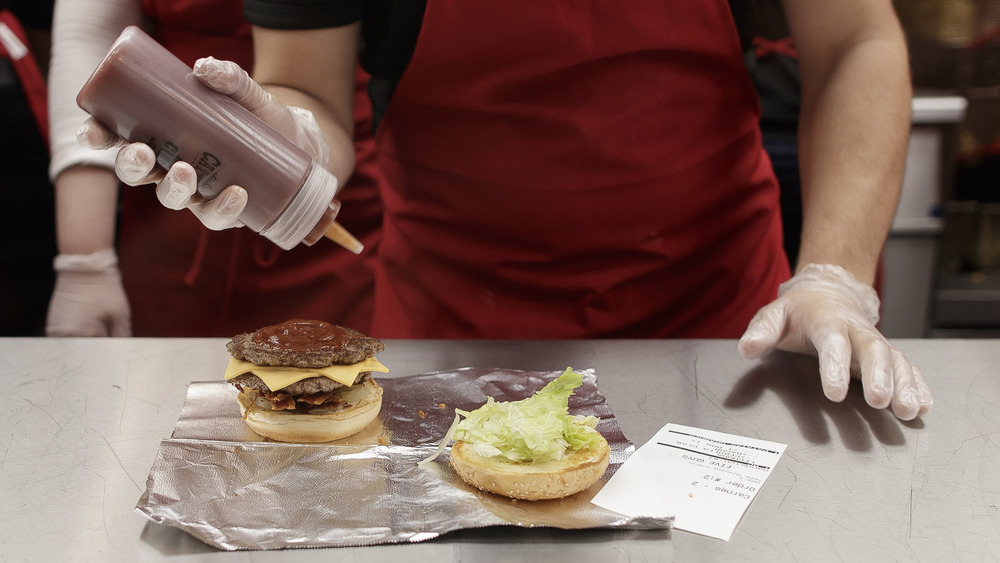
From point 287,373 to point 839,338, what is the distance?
1.16 meters

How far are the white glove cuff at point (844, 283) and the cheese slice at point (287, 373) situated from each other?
114 cm

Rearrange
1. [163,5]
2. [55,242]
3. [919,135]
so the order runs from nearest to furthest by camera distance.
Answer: [163,5] < [55,242] < [919,135]

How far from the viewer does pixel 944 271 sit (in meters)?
3.99

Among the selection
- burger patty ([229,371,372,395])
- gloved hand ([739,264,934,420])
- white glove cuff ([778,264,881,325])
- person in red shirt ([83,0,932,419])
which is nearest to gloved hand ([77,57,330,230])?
burger patty ([229,371,372,395])

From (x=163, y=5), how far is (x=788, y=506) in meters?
2.54

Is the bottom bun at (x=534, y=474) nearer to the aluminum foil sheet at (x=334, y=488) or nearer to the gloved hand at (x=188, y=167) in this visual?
the aluminum foil sheet at (x=334, y=488)

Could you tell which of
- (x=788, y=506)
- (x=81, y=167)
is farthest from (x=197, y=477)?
(x=81, y=167)

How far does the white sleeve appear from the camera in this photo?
237 cm

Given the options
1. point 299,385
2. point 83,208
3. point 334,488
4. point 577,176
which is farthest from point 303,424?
point 83,208

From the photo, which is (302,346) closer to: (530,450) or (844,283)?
(530,450)

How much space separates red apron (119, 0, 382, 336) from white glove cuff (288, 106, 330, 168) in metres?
1.14

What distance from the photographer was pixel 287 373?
1.42 meters

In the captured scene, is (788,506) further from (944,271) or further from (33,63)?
(944,271)

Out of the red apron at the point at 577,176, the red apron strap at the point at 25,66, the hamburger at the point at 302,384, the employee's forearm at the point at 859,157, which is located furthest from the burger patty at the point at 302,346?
the red apron strap at the point at 25,66
